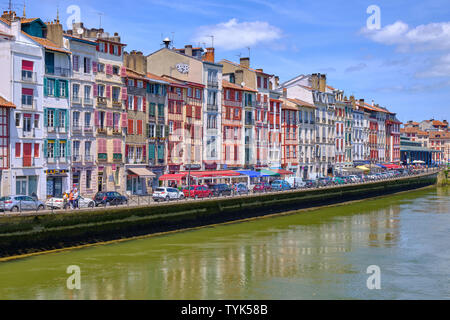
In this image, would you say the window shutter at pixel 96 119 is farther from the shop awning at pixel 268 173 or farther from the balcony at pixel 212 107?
the shop awning at pixel 268 173

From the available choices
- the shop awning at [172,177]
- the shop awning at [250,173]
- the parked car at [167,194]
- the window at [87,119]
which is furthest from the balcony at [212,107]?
the parked car at [167,194]

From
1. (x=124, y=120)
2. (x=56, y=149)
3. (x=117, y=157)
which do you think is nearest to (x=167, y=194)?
(x=117, y=157)

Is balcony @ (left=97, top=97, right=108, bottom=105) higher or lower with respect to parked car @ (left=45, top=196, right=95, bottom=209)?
higher

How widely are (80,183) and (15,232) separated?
1934cm

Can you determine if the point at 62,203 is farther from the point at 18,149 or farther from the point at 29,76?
the point at 29,76

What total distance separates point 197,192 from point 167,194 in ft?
9.62

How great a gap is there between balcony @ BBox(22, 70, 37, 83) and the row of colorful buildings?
3.5 inches

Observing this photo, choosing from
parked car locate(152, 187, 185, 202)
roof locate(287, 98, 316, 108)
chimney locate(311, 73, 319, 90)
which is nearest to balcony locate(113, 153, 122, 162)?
parked car locate(152, 187, 185, 202)

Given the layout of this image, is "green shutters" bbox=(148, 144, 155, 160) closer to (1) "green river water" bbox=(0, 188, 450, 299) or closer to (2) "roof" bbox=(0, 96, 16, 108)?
(1) "green river water" bbox=(0, 188, 450, 299)

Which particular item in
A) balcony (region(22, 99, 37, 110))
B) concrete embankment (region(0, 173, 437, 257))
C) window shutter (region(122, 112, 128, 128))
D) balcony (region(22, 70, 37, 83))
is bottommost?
concrete embankment (region(0, 173, 437, 257))

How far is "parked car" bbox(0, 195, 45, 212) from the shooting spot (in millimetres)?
37844

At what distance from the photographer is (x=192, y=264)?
33156mm

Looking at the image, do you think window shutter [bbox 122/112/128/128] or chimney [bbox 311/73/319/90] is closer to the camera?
window shutter [bbox 122/112/128/128]

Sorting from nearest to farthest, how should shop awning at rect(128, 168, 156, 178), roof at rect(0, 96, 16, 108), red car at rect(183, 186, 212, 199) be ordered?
roof at rect(0, 96, 16, 108) → red car at rect(183, 186, 212, 199) → shop awning at rect(128, 168, 156, 178)
